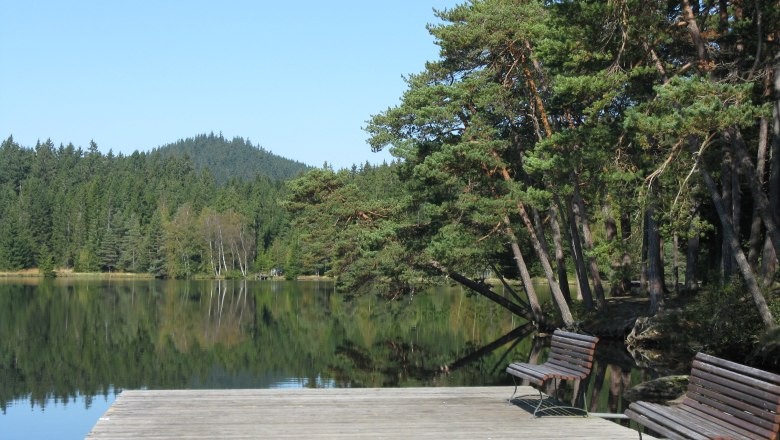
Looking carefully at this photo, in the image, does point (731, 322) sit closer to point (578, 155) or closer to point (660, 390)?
point (660, 390)

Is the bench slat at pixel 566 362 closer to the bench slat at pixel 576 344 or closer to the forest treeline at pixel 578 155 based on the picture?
the bench slat at pixel 576 344

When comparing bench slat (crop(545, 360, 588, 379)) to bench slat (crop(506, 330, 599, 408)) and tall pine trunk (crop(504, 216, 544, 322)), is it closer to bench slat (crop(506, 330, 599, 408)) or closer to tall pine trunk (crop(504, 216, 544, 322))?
bench slat (crop(506, 330, 599, 408))

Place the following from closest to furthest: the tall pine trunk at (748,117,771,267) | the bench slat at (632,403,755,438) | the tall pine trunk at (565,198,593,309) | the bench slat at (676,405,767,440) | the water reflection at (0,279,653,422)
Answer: the bench slat at (676,405,767,440) < the bench slat at (632,403,755,438) < the tall pine trunk at (748,117,771,267) < the water reflection at (0,279,653,422) < the tall pine trunk at (565,198,593,309)

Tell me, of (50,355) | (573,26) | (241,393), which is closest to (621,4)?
(573,26)

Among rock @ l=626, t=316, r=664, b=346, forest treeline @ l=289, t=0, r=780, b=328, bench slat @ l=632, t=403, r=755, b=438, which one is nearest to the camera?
bench slat @ l=632, t=403, r=755, b=438

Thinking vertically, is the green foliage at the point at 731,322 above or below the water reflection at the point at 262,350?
above

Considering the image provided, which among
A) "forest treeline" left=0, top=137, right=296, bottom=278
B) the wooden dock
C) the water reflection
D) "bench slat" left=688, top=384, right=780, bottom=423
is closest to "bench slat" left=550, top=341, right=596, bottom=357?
the wooden dock

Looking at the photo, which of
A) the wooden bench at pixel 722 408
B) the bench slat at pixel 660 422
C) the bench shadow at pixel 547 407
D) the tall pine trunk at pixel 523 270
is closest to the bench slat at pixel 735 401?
the wooden bench at pixel 722 408

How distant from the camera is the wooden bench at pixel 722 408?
543 cm

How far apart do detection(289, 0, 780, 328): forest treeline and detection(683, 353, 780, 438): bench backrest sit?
21.4 feet

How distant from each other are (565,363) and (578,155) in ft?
26.8

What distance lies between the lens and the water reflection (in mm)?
16391

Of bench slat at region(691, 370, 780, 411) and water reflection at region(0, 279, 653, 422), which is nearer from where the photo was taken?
bench slat at region(691, 370, 780, 411)

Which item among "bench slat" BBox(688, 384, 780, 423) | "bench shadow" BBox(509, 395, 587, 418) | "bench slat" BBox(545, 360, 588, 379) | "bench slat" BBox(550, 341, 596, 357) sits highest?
"bench slat" BBox(550, 341, 596, 357)
